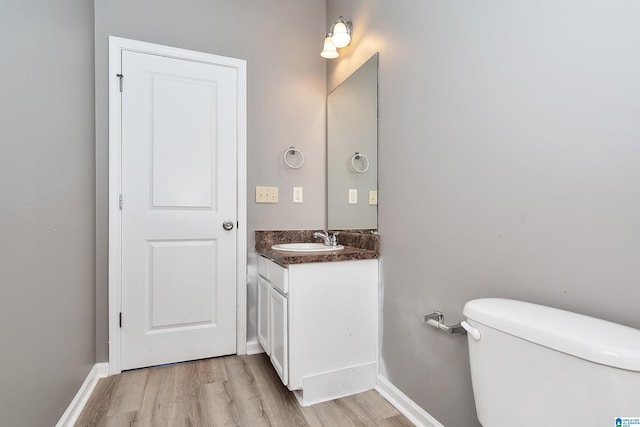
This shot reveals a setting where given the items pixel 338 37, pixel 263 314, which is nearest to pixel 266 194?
pixel 263 314

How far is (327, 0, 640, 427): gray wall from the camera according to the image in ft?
2.55

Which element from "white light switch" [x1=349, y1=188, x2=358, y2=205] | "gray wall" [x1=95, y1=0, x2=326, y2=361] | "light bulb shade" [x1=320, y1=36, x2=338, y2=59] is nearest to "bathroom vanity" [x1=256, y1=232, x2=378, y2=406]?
"white light switch" [x1=349, y1=188, x2=358, y2=205]

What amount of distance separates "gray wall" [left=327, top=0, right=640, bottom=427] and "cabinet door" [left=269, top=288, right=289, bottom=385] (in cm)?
52

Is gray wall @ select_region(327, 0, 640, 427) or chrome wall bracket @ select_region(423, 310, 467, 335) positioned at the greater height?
gray wall @ select_region(327, 0, 640, 427)

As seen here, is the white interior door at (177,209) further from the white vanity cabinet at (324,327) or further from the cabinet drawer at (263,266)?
the white vanity cabinet at (324,327)

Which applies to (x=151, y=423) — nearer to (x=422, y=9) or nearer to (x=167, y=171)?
(x=167, y=171)

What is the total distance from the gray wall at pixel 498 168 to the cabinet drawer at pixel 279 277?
0.52 m

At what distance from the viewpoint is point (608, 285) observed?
30.7 inches

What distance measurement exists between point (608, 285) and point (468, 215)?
0.46 metres

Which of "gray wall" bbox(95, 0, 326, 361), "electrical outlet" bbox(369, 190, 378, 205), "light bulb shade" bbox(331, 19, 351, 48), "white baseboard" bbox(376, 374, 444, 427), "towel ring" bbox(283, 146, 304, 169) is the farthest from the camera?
"towel ring" bbox(283, 146, 304, 169)

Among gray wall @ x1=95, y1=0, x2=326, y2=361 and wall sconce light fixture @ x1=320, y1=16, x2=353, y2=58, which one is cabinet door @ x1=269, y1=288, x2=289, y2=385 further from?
wall sconce light fixture @ x1=320, y1=16, x2=353, y2=58

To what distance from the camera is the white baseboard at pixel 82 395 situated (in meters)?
1.34

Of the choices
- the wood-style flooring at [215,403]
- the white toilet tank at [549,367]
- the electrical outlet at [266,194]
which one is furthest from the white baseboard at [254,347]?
the white toilet tank at [549,367]

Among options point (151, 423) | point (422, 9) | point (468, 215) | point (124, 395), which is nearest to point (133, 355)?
point (124, 395)
